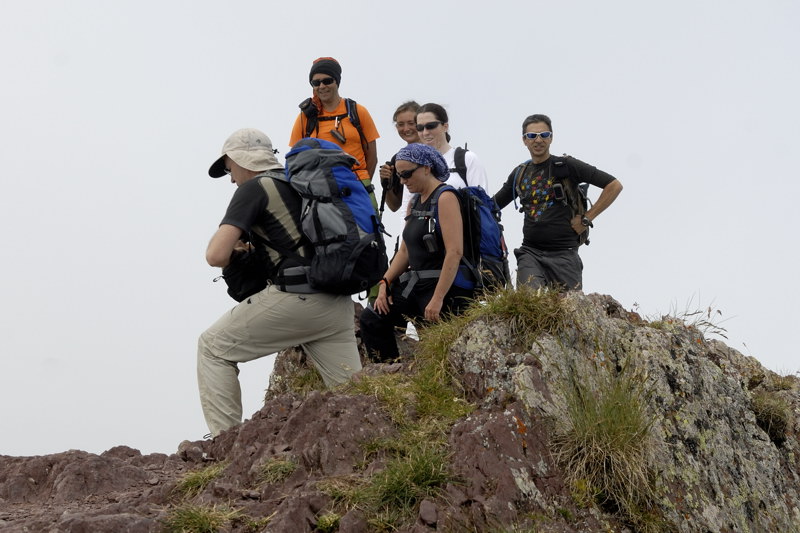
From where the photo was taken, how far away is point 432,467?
5.39m

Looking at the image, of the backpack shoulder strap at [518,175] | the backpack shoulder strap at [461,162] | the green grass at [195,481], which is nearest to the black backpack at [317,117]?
the backpack shoulder strap at [461,162]

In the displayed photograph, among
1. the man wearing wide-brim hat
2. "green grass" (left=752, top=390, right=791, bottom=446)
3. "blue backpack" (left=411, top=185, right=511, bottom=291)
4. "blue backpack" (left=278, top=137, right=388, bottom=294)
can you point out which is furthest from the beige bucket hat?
"green grass" (left=752, top=390, right=791, bottom=446)

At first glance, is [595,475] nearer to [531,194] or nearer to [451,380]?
[451,380]

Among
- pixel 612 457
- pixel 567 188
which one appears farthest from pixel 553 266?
pixel 612 457

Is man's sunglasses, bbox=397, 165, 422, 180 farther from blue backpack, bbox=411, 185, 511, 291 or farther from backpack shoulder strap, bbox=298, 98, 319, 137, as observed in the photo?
backpack shoulder strap, bbox=298, 98, 319, 137

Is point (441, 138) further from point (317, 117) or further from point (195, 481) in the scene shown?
point (195, 481)

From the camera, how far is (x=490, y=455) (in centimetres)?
549

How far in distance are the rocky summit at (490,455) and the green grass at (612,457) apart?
0.04ft

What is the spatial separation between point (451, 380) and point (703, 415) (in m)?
2.10

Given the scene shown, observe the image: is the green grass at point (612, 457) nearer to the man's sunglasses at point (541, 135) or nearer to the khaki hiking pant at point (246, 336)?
the khaki hiking pant at point (246, 336)

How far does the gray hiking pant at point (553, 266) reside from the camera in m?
8.95

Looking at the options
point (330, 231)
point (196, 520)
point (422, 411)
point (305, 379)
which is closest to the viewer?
point (196, 520)

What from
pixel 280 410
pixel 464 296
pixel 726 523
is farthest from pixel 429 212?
pixel 726 523

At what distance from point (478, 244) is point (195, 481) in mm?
3358
